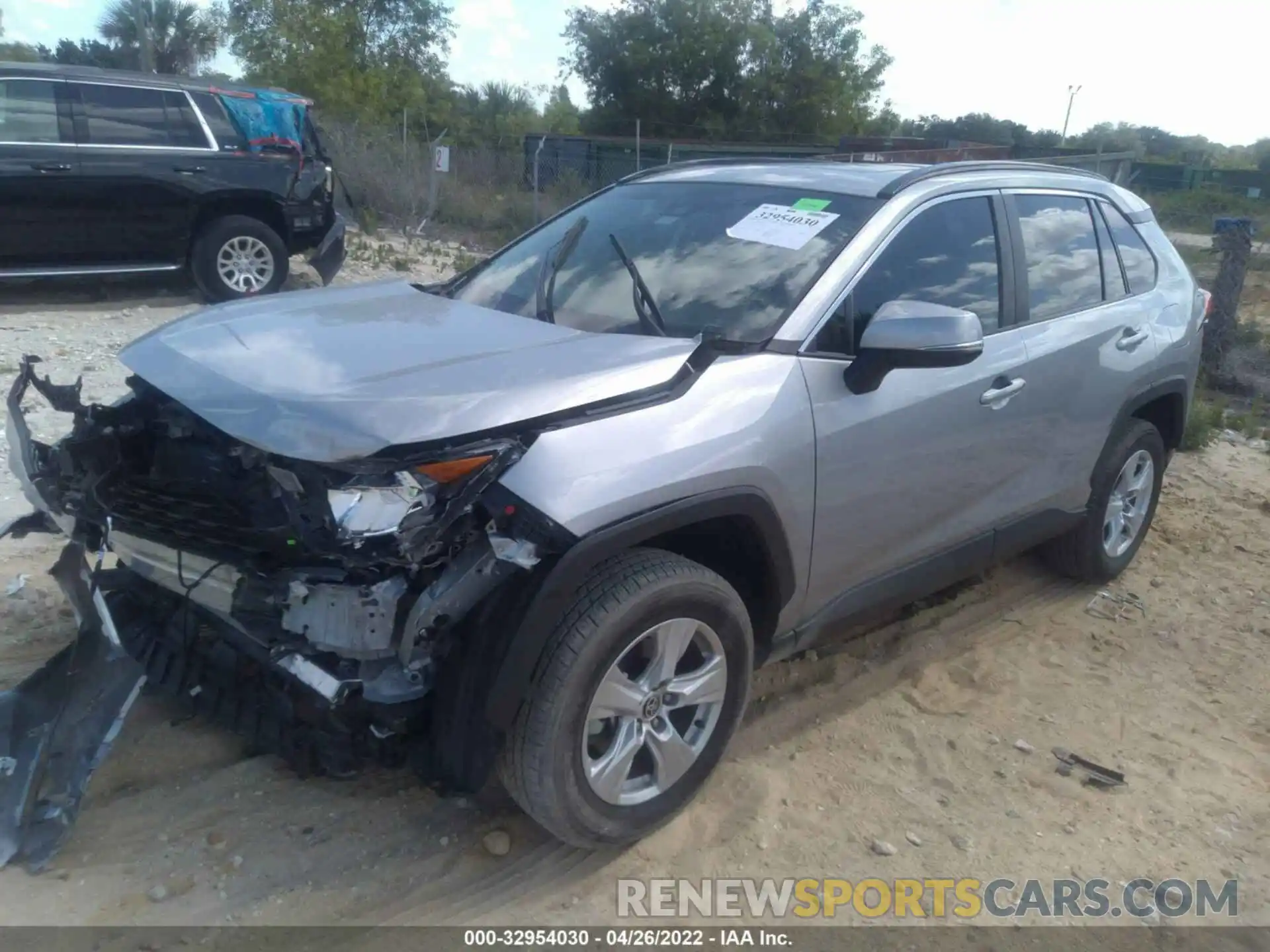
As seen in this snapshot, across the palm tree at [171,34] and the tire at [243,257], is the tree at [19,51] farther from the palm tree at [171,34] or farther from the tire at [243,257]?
the tire at [243,257]

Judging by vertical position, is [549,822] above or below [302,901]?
above

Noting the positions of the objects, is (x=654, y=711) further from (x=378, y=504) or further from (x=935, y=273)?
(x=935, y=273)

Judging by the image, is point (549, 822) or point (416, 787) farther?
point (416, 787)

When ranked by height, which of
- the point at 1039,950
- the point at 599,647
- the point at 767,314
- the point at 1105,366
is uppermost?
the point at 767,314

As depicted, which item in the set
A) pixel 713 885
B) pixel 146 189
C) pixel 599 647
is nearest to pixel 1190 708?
pixel 713 885

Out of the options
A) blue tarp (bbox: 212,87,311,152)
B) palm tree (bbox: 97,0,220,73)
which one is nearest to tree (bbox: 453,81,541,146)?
palm tree (bbox: 97,0,220,73)

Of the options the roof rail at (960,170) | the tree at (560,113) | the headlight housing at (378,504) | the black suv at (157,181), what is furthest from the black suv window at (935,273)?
the tree at (560,113)

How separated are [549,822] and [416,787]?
65 cm

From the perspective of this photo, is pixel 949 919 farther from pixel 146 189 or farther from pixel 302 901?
pixel 146 189

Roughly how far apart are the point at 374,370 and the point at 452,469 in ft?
1.60

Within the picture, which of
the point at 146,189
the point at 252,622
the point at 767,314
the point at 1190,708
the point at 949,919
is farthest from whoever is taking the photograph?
the point at 146,189

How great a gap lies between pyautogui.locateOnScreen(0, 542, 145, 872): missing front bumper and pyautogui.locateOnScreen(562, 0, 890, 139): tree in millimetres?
33151

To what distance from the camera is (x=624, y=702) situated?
2807 mm

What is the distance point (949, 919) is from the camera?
2.88 m
